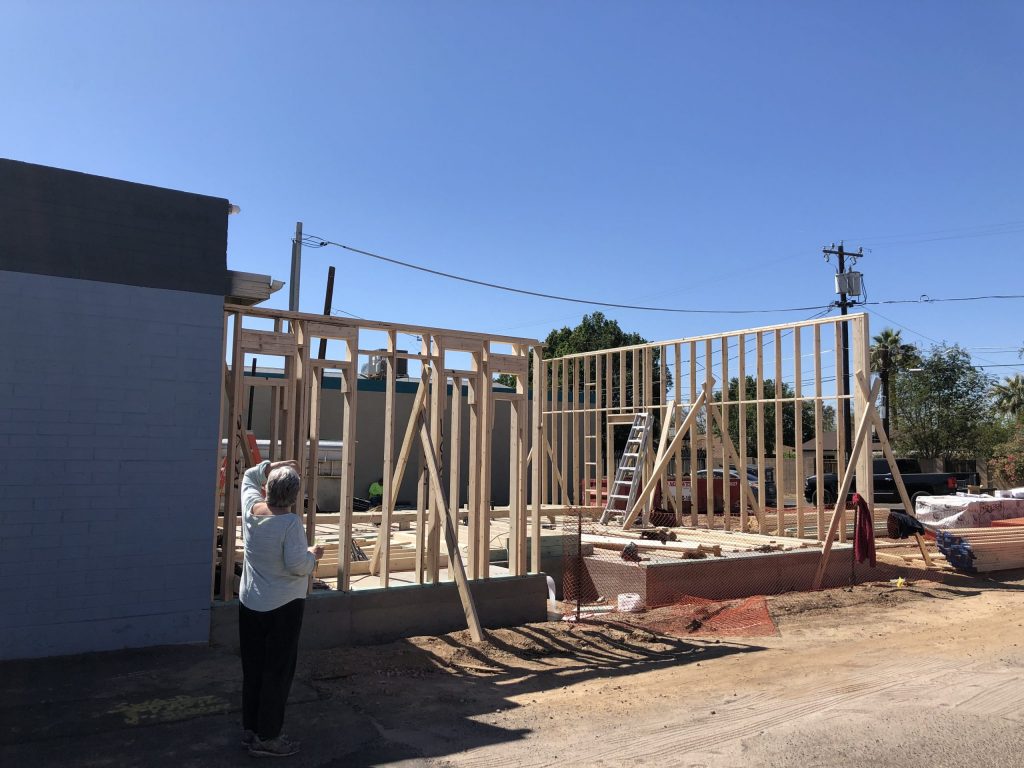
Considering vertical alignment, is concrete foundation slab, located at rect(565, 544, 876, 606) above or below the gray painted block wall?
below

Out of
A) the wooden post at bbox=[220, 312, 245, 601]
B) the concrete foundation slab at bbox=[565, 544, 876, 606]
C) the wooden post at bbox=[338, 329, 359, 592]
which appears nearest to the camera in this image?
the wooden post at bbox=[220, 312, 245, 601]

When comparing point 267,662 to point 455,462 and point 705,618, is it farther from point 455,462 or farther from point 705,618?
point 705,618

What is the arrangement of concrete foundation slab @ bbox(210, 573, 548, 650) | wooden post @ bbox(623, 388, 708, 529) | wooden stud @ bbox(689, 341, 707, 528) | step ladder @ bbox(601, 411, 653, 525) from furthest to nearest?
step ladder @ bbox(601, 411, 653, 525), wooden stud @ bbox(689, 341, 707, 528), wooden post @ bbox(623, 388, 708, 529), concrete foundation slab @ bbox(210, 573, 548, 650)

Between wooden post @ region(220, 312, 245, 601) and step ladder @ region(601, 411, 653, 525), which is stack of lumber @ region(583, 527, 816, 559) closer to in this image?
step ladder @ region(601, 411, 653, 525)

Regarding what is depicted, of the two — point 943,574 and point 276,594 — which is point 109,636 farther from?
point 943,574

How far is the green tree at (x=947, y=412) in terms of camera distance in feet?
105

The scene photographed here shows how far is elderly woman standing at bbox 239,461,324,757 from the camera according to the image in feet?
14.5

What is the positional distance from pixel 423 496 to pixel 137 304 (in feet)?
10.8

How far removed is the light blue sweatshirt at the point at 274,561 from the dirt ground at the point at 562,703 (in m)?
0.95

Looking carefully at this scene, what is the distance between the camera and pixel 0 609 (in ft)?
19.1

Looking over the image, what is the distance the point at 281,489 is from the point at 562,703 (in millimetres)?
2823

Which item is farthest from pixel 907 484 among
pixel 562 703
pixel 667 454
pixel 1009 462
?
pixel 562 703

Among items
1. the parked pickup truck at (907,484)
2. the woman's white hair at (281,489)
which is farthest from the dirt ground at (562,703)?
the parked pickup truck at (907,484)

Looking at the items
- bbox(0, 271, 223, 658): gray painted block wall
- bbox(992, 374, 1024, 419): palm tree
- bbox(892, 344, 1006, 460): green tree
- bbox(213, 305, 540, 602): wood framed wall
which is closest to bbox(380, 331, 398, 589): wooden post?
bbox(213, 305, 540, 602): wood framed wall
